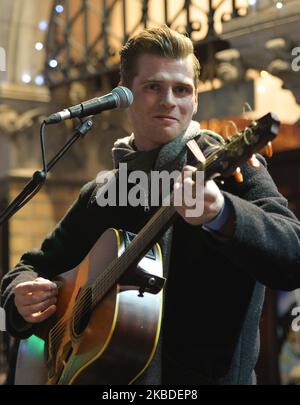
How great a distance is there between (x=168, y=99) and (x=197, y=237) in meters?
0.39

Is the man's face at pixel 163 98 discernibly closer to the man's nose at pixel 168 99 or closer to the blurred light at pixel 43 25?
the man's nose at pixel 168 99

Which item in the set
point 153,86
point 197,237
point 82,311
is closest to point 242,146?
point 197,237

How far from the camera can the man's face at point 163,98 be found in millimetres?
2629

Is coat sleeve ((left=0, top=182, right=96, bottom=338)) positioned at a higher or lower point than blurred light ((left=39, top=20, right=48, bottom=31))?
lower

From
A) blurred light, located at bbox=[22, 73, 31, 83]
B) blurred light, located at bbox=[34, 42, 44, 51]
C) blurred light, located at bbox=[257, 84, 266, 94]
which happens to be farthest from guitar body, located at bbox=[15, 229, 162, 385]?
blurred light, located at bbox=[22, 73, 31, 83]

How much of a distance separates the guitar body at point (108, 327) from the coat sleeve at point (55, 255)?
131 mm

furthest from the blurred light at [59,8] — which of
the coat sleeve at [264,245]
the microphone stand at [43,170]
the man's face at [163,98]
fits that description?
the coat sleeve at [264,245]

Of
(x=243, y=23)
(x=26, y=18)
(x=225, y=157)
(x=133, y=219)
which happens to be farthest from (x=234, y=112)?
(x=225, y=157)

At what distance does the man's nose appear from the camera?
2.61 m

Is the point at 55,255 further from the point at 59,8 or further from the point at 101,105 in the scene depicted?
the point at 59,8

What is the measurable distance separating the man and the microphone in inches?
4.6

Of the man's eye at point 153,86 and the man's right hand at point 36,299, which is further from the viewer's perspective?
the man's right hand at point 36,299

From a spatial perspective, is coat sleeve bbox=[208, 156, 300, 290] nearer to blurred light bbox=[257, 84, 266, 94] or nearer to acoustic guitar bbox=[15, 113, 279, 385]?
acoustic guitar bbox=[15, 113, 279, 385]

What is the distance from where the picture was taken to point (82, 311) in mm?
2771
